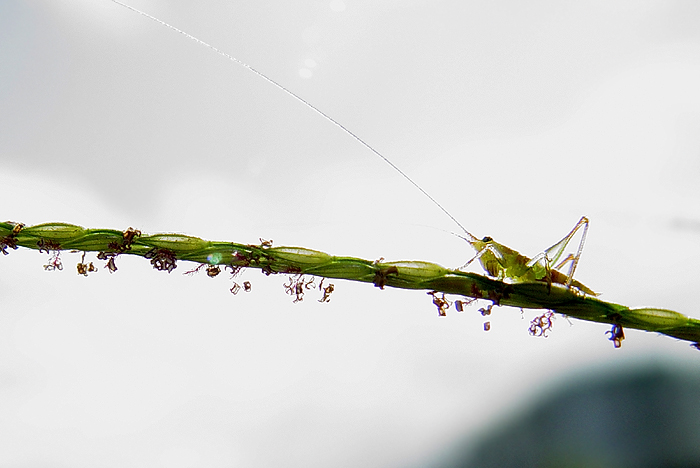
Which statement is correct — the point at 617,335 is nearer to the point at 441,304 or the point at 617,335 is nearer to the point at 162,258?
the point at 441,304

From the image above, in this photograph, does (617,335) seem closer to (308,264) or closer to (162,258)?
(308,264)

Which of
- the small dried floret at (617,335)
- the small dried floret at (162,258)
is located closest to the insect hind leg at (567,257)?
the small dried floret at (617,335)

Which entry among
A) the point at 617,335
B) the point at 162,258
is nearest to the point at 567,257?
the point at 617,335

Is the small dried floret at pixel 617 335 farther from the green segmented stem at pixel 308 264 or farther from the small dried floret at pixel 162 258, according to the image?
the small dried floret at pixel 162 258

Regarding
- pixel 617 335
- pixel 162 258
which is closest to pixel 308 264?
pixel 162 258

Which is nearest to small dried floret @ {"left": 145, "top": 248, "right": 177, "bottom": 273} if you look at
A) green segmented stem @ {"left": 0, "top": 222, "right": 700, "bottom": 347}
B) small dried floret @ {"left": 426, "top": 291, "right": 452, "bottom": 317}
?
green segmented stem @ {"left": 0, "top": 222, "right": 700, "bottom": 347}

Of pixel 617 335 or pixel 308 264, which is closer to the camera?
pixel 308 264

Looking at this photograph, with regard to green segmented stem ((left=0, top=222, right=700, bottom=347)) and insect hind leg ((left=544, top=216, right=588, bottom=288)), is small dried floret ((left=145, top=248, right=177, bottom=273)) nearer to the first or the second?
green segmented stem ((left=0, top=222, right=700, bottom=347))

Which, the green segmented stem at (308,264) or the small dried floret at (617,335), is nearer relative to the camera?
the green segmented stem at (308,264)

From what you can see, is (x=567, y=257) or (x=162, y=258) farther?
(x=567, y=257)
